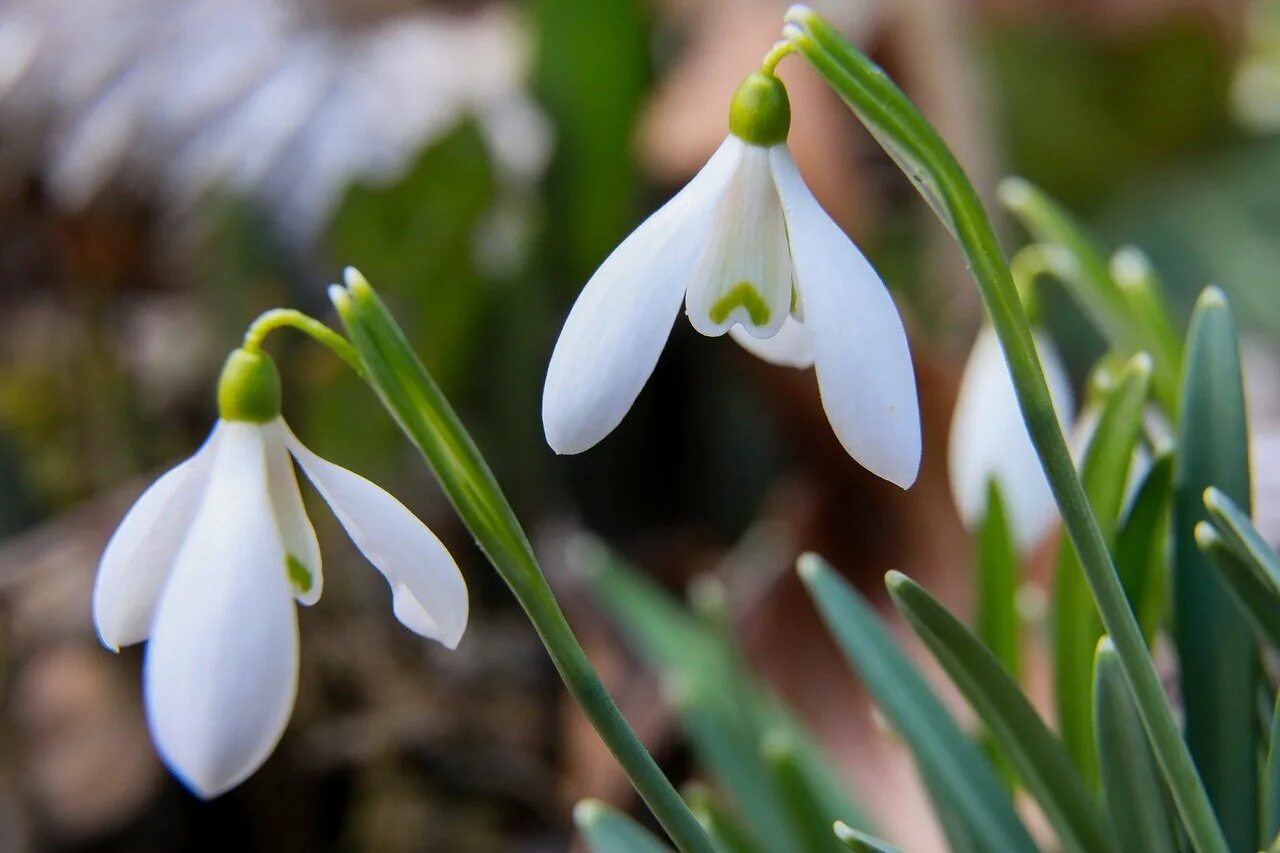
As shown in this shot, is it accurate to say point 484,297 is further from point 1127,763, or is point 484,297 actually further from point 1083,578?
point 1127,763

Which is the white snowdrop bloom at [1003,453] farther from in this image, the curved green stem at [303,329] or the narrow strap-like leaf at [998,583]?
the curved green stem at [303,329]

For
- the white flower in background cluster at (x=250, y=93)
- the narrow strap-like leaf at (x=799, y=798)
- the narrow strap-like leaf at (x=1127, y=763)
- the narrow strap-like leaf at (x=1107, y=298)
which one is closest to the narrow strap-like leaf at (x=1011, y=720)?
the narrow strap-like leaf at (x=1127, y=763)

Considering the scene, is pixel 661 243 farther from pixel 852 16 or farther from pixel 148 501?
pixel 852 16

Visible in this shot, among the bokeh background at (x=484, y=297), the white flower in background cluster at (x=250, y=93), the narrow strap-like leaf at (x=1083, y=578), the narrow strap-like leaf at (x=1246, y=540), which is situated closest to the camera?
the narrow strap-like leaf at (x=1246, y=540)

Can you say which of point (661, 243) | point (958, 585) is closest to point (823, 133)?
point (958, 585)

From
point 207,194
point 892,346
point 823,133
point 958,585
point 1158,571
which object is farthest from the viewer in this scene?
point 207,194

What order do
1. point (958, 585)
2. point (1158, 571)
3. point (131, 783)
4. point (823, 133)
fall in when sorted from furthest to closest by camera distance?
point (823, 133) < point (131, 783) < point (958, 585) < point (1158, 571)
